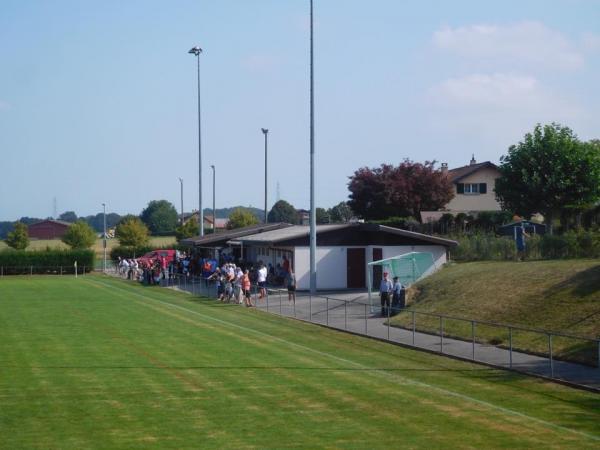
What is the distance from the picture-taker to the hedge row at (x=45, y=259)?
7000 cm

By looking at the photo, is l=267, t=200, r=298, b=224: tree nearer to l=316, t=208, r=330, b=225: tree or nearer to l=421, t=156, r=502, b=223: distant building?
l=316, t=208, r=330, b=225: tree

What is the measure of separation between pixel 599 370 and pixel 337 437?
862 cm

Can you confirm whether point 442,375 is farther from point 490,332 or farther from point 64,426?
point 64,426

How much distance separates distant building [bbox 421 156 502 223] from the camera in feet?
249

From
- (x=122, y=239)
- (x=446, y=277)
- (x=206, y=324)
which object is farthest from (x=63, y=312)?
(x=122, y=239)

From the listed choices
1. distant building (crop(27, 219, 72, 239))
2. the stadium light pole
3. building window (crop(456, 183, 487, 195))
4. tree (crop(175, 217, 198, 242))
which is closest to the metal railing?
the stadium light pole

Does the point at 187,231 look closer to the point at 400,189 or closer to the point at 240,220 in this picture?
the point at 240,220

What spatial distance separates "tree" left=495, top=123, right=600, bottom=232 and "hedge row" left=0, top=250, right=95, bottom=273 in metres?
38.4

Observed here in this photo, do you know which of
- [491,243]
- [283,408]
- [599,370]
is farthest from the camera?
[491,243]

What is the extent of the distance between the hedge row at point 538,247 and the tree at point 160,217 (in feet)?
445

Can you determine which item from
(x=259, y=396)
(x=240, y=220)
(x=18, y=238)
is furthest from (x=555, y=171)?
(x=18, y=238)

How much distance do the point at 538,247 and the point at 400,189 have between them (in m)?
36.8

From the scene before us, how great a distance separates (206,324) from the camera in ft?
97.2

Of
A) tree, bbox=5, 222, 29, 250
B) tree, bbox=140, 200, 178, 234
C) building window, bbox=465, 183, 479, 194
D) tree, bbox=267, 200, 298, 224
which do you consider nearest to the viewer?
building window, bbox=465, 183, 479, 194
